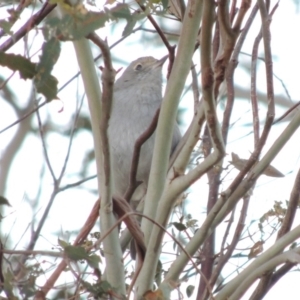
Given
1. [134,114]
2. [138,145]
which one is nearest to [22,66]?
[138,145]

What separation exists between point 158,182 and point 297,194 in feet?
1.58

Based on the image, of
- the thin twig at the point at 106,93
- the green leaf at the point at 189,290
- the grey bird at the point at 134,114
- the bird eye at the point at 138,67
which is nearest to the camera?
the thin twig at the point at 106,93

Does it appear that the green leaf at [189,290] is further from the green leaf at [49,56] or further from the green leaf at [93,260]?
the green leaf at [49,56]

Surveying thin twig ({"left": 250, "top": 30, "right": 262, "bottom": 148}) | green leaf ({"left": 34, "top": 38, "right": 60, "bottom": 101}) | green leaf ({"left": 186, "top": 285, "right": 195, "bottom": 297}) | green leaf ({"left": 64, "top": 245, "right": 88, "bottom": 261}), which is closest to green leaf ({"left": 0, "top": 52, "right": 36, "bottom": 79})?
green leaf ({"left": 34, "top": 38, "right": 60, "bottom": 101})

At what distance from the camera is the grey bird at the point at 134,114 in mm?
4074

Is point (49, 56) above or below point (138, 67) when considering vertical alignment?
below

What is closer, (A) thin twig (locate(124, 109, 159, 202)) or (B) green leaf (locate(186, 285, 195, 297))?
(A) thin twig (locate(124, 109, 159, 202))

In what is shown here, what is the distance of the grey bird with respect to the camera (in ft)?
13.4

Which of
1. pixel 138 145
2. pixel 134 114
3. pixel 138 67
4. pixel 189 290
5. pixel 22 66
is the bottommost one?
pixel 189 290

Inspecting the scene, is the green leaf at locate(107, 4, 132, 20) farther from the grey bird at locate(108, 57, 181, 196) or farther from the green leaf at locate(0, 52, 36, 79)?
the grey bird at locate(108, 57, 181, 196)

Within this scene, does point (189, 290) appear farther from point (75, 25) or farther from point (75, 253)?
point (75, 25)

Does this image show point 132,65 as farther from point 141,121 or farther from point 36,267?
point 36,267

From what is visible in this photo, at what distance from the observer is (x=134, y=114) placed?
14.2 feet

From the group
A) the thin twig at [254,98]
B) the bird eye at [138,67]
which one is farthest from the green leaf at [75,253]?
the bird eye at [138,67]
